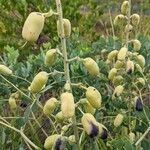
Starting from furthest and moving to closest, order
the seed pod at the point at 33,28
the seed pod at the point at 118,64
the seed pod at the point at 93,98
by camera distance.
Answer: the seed pod at the point at 118,64 → the seed pod at the point at 93,98 → the seed pod at the point at 33,28

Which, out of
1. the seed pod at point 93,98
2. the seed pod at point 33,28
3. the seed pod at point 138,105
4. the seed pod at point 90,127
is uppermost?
the seed pod at point 33,28

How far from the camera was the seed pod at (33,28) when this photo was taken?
1.76 m

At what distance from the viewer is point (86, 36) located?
5930mm

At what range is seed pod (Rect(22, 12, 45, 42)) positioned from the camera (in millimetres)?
1762

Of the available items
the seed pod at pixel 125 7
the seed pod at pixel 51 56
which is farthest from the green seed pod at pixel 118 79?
the seed pod at pixel 51 56

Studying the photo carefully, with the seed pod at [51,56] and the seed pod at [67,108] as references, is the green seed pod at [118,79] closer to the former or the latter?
the seed pod at [51,56]

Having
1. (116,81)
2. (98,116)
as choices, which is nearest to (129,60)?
(116,81)

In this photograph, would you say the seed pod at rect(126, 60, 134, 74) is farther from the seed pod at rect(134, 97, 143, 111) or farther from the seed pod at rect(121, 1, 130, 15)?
the seed pod at rect(121, 1, 130, 15)

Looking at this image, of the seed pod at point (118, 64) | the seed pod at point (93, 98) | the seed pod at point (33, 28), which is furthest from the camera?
the seed pod at point (118, 64)

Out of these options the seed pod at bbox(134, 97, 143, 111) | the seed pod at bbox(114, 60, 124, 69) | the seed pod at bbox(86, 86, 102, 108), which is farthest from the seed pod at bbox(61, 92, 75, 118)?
the seed pod at bbox(114, 60, 124, 69)

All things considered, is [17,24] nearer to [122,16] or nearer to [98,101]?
[122,16]

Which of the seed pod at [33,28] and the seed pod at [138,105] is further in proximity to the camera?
the seed pod at [138,105]

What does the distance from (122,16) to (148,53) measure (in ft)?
1.93

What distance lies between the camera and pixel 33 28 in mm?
1769
